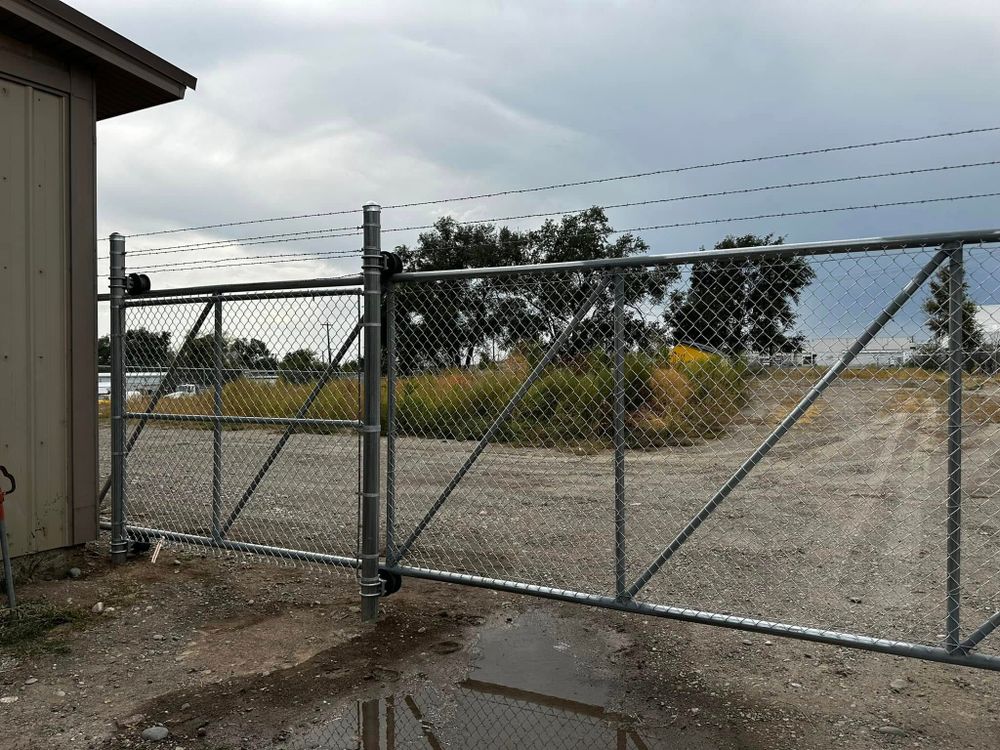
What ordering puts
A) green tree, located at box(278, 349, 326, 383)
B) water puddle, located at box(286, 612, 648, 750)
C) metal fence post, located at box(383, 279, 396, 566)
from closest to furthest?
water puddle, located at box(286, 612, 648, 750) < metal fence post, located at box(383, 279, 396, 566) < green tree, located at box(278, 349, 326, 383)

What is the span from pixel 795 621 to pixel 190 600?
3.86 metres

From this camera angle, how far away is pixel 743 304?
446cm

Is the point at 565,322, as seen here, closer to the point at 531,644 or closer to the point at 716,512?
the point at 531,644

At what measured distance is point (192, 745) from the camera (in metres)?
3.10

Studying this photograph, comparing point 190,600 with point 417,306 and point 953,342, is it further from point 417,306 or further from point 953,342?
point 953,342

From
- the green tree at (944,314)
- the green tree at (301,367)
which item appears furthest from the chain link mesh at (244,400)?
the green tree at (944,314)

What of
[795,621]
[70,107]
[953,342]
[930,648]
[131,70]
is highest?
[131,70]

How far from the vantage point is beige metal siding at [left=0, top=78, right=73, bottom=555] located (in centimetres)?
501

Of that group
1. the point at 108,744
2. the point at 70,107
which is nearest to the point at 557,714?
the point at 108,744

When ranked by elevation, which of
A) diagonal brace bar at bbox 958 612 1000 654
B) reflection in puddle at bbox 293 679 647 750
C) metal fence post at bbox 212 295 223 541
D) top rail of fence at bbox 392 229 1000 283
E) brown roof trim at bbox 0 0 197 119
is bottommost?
reflection in puddle at bbox 293 679 647 750

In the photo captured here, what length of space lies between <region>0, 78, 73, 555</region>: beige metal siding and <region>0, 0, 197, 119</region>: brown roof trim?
1.20ft

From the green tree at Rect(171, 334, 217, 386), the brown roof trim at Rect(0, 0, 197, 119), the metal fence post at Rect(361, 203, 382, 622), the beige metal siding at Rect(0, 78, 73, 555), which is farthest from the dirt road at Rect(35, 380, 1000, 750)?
the brown roof trim at Rect(0, 0, 197, 119)

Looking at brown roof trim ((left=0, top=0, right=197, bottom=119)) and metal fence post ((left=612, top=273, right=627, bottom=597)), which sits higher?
brown roof trim ((left=0, top=0, right=197, bottom=119))

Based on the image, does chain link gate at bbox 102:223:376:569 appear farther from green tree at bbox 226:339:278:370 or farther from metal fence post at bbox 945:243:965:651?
metal fence post at bbox 945:243:965:651
